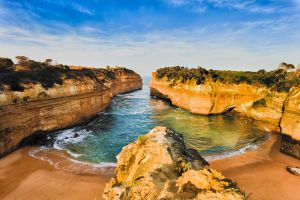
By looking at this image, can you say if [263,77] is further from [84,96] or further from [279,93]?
[84,96]

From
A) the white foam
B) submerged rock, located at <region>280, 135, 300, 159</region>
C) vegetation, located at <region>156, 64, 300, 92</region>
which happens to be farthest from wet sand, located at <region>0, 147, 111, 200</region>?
vegetation, located at <region>156, 64, 300, 92</region>

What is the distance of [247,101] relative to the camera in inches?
1435

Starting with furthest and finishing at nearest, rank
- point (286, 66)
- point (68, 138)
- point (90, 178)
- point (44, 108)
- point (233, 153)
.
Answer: point (286, 66) → point (44, 108) → point (68, 138) → point (233, 153) → point (90, 178)

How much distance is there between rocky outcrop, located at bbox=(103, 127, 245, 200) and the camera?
7.55m

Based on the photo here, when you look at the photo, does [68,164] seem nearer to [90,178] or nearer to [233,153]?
[90,178]

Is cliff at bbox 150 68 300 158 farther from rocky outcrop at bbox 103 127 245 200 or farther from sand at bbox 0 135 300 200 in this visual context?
rocky outcrop at bbox 103 127 245 200

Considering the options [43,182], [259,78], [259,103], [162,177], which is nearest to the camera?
[162,177]

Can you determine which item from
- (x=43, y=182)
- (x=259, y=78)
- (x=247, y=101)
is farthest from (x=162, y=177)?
(x=259, y=78)

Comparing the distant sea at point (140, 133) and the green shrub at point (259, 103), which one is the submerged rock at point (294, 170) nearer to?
the distant sea at point (140, 133)

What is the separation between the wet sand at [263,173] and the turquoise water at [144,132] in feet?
6.01

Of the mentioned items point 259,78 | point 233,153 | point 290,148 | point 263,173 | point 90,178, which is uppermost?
point 259,78

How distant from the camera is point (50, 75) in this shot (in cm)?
2902

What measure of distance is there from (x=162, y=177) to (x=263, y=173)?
12.9 meters

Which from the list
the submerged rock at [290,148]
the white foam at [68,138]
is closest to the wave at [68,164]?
the white foam at [68,138]
